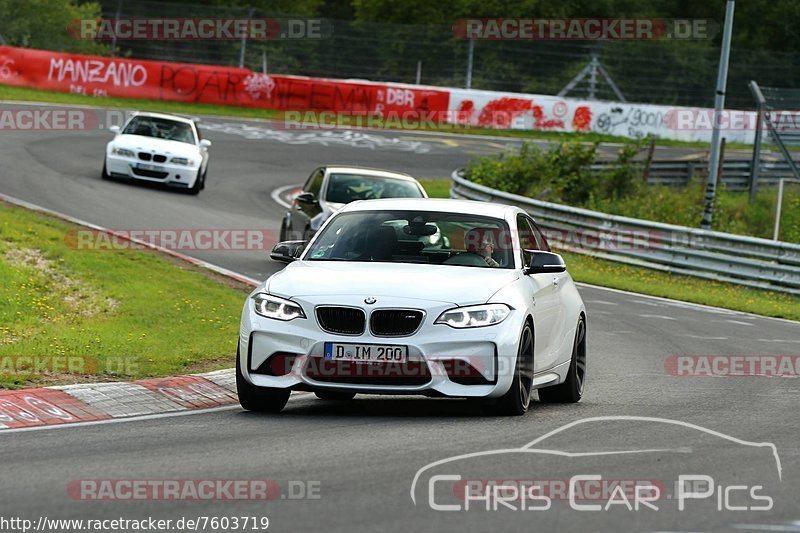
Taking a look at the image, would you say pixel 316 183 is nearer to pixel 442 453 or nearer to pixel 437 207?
pixel 437 207

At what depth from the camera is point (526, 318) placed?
9.74 m

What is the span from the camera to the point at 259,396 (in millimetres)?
9719

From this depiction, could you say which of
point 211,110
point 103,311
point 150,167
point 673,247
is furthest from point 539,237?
point 211,110

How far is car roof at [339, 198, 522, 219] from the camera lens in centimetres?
1083

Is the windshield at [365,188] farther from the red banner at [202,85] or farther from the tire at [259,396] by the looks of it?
the red banner at [202,85]

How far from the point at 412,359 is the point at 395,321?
290 mm

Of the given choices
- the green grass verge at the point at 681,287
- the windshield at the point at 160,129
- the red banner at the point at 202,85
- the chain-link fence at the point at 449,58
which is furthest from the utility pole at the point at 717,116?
the red banner at the point at 202,85

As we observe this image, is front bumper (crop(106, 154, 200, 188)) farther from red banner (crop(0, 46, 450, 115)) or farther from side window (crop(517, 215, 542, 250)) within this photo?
side window (crop(517, 215, 542, 250))

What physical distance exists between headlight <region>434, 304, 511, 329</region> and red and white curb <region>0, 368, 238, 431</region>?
2.10m

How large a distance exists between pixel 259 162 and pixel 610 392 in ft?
82.6

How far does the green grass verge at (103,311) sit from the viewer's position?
11.5 m

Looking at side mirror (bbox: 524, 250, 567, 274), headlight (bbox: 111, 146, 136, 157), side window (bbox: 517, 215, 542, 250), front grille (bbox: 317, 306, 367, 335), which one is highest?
side window (bbox: 517, 215, 542, 250)

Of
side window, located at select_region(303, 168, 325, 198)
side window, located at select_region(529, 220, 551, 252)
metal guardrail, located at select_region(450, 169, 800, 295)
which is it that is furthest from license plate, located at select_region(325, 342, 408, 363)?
metal guardrail, located at select_region(450, 169, 800, 295)

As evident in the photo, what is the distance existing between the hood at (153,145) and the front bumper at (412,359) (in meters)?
19.3
